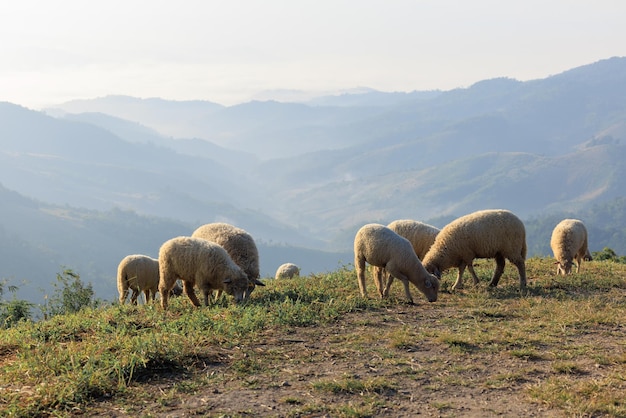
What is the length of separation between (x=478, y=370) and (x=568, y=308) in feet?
14.1

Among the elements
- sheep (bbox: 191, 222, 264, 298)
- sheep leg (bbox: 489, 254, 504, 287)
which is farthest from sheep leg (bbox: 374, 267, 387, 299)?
sheep (bbox: 191, 222, 264, 298)

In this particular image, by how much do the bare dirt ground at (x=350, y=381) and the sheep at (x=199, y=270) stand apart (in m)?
3.64

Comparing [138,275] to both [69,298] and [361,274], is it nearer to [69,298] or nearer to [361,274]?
[69,298]

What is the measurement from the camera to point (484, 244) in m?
14.8

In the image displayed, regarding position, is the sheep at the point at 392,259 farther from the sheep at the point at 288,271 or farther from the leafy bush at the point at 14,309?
the sheep at the point at 288,271

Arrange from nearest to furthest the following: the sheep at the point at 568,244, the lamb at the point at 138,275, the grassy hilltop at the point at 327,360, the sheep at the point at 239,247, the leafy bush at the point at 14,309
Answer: the grassy hilltop at the point at 327,360
the leafy bush at the point at 14,309
the sheep at the point at 239,247
the sheep at the point at 568,244
the lamb at the point at 138,275

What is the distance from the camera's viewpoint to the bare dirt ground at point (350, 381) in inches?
272

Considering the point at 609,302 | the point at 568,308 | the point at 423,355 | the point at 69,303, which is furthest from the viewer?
the point at 69,303

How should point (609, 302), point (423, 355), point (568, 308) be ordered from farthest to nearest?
point (609, 302) < point (568, 308) < point (423, 355)

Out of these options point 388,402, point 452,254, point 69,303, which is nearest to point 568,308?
point 452,254

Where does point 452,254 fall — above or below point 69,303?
above

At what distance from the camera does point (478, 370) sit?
8.23 meters

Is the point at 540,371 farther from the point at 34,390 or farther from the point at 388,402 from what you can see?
the point at 34,390

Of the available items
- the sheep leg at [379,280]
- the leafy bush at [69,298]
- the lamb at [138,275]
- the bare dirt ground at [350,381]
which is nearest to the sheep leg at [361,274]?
the sheep leg at [379,280]
